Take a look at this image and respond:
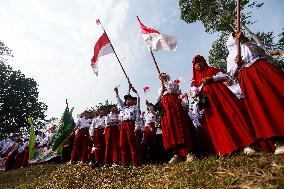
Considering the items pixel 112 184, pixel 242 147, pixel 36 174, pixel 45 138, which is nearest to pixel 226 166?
pixel 242 147

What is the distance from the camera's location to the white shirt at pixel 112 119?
9109 millimetres

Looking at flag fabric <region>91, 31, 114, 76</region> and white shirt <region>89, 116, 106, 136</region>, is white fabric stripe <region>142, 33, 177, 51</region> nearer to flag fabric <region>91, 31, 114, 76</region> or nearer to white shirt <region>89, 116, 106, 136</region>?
flag fabric <region>91, 31, 114, 76</region>

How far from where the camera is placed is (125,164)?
25.8 ft

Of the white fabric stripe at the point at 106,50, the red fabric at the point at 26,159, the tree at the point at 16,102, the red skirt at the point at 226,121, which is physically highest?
the tree at the point at 16,102

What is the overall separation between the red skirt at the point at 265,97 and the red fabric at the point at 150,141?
13.7ft

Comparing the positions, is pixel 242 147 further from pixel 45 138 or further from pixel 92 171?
pixel 45 138

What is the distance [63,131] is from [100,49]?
183 inches

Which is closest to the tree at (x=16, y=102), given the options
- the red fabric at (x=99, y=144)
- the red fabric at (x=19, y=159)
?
the red fabric at (x=19, y=159)

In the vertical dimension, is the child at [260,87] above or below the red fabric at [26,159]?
below

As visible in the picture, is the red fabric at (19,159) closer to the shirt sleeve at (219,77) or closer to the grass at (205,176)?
the grass at (205,176)

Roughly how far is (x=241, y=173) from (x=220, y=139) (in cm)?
168

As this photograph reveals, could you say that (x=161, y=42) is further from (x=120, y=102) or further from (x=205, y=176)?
(x=205, y=176)

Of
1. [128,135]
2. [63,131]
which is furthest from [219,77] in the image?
Result: [63,131]

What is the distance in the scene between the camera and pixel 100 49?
9562mm
